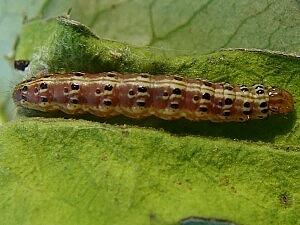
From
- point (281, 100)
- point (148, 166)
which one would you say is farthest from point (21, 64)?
point (281, 100)

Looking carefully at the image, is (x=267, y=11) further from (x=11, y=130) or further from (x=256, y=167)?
(x=11, y=130)

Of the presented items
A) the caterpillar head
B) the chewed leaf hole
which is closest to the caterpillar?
the caterpillar head

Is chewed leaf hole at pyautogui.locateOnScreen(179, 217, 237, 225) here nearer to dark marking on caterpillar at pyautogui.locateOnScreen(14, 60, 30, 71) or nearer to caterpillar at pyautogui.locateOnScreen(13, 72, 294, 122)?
caterpillar at pyautogui.locateOnScreen(13, 72, 294, 122)

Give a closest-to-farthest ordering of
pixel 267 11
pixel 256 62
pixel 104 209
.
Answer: pixel 104 209 → pixel 256 62 → pixel 267 11

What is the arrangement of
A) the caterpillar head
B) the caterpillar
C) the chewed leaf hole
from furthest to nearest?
the caterpillar → the caterpillar head → the chewed leaf hole

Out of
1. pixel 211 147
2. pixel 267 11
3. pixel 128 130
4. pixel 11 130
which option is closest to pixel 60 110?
pixel 11 130

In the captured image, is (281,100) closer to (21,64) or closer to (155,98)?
(155,98)
